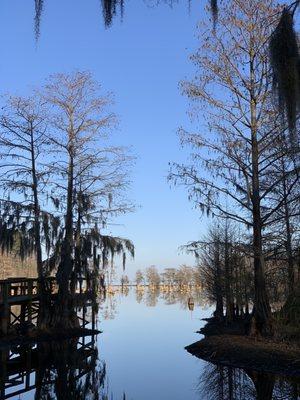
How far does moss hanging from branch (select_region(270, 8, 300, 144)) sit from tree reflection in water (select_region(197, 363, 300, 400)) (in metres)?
7.43

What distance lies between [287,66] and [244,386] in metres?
9.39

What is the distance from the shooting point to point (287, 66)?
5.01m

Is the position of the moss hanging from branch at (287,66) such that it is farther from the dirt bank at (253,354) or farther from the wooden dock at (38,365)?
the wooden dock at (38,365)

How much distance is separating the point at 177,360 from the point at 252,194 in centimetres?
625

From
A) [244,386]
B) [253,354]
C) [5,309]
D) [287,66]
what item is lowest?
[244,386]

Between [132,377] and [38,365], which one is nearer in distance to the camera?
[132,377]

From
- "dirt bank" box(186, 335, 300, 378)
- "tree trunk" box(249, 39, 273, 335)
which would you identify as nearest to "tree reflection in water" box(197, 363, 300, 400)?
"dirt bank" box(186, 335, 300, 378)

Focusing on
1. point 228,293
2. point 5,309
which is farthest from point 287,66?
point 228,293

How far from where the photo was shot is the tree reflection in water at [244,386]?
11242mm

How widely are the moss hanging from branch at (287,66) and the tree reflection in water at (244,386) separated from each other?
743 centimetres

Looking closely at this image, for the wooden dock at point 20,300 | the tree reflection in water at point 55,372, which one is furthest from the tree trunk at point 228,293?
the tree reflection in water at point 55,372

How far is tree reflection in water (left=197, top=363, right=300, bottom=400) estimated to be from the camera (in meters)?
11.2

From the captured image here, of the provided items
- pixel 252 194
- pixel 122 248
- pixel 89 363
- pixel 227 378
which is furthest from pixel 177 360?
pixel 122 248

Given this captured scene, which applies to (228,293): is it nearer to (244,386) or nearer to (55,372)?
(55,372)
